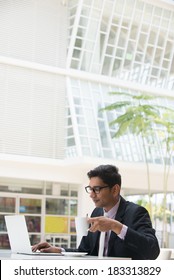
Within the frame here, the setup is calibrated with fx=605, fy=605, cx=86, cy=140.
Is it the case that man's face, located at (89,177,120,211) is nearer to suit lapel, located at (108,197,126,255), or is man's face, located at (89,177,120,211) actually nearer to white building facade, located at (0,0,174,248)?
suit lapel, located at (108,197,126,255)

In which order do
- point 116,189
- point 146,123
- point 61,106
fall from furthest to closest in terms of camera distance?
point 61,106, point 146,123, point 116,189

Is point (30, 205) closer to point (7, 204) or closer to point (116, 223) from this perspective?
point (7, 204)

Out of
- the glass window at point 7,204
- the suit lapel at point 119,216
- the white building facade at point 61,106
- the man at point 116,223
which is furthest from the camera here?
the white building facade at point 61,106

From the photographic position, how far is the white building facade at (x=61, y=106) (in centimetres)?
2189

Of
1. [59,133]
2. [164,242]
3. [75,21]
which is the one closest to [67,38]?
[75,21]

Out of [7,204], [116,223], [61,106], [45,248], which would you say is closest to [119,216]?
[116,223]

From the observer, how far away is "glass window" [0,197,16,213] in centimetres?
2177

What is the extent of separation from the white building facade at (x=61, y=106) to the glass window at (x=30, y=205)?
0.04 metres

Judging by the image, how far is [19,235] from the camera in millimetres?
4055

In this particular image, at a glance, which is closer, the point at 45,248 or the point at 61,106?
the point at 45,248

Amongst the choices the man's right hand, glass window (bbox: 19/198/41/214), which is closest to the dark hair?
the man's right hand

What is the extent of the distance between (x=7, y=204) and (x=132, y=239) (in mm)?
18399

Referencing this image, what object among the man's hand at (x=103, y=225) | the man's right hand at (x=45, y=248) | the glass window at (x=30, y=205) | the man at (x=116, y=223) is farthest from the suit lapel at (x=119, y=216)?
the glass window at (x=30, y=205)

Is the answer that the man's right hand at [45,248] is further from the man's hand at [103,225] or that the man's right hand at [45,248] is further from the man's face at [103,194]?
the man's hand at [103,225]
